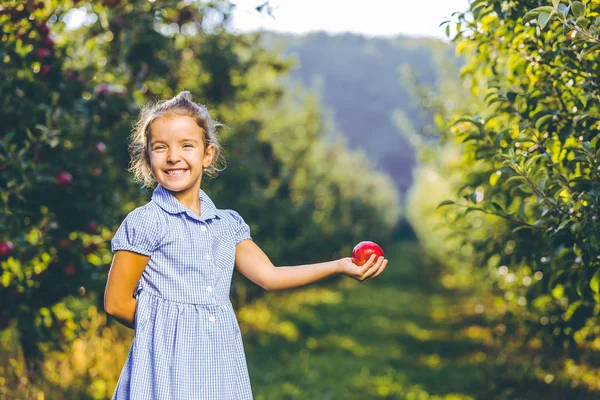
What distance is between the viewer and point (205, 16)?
20.1ft

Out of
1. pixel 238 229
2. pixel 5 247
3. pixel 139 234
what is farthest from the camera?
A: pixel 5 247

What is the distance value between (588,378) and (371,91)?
294ft

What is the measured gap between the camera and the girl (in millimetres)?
2389

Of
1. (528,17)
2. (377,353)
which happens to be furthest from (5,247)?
(377,353)

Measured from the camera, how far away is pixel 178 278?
2.46m

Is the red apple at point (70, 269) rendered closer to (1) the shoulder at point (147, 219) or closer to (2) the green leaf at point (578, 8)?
(1) the shoulder at point (147, 219)

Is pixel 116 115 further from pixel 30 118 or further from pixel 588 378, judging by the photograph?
pixel 588 378

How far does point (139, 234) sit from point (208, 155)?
45 cm

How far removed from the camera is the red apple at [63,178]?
4062 mm

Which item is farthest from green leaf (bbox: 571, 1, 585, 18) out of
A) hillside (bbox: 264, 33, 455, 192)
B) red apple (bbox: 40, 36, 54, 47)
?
hillside (bbox: 264, 33, 455, 192)

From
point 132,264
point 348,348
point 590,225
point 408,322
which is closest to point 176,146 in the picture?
point 132,264

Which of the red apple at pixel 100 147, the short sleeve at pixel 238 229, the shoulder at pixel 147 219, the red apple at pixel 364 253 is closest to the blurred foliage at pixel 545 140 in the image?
the red apple at pixel 364 253

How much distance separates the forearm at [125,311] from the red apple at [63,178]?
5.95 ft

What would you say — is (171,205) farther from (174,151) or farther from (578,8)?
(578,8)
